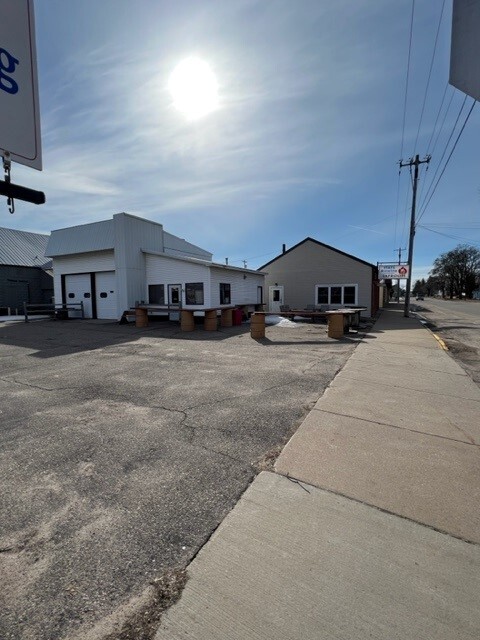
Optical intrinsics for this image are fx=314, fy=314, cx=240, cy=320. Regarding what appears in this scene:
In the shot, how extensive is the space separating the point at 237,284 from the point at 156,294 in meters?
4.95

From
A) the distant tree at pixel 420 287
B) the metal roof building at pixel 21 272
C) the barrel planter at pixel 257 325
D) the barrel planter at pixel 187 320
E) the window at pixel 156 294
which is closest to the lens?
the barrel planter at pixel 257 325

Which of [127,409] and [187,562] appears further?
[127,409]

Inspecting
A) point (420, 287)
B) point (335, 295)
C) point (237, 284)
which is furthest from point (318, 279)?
point (420, 287)

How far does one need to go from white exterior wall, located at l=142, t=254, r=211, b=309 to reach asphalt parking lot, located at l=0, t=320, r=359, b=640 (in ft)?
33.1

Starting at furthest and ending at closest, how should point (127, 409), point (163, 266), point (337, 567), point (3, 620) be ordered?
point (163, 266) → point (127, 409) → point (337, 567) → point (3, 620)

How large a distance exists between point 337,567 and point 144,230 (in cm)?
1903

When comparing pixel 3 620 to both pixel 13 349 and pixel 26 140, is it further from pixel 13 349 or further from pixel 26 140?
pixel 13 349

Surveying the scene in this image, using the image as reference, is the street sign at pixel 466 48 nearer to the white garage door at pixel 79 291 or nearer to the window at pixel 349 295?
the white garage door at pixel 79 291

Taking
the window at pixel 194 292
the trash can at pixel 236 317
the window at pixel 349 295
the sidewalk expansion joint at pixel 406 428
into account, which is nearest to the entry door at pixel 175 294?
the window at pixel 194 292

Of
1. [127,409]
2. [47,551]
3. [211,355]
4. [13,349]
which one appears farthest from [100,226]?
[47,551]

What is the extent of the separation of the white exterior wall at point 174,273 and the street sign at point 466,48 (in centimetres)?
1479

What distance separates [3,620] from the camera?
5.14 feet

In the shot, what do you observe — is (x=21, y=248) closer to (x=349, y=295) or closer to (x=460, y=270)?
(x=349, y=295)

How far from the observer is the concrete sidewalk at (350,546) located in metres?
1.57
